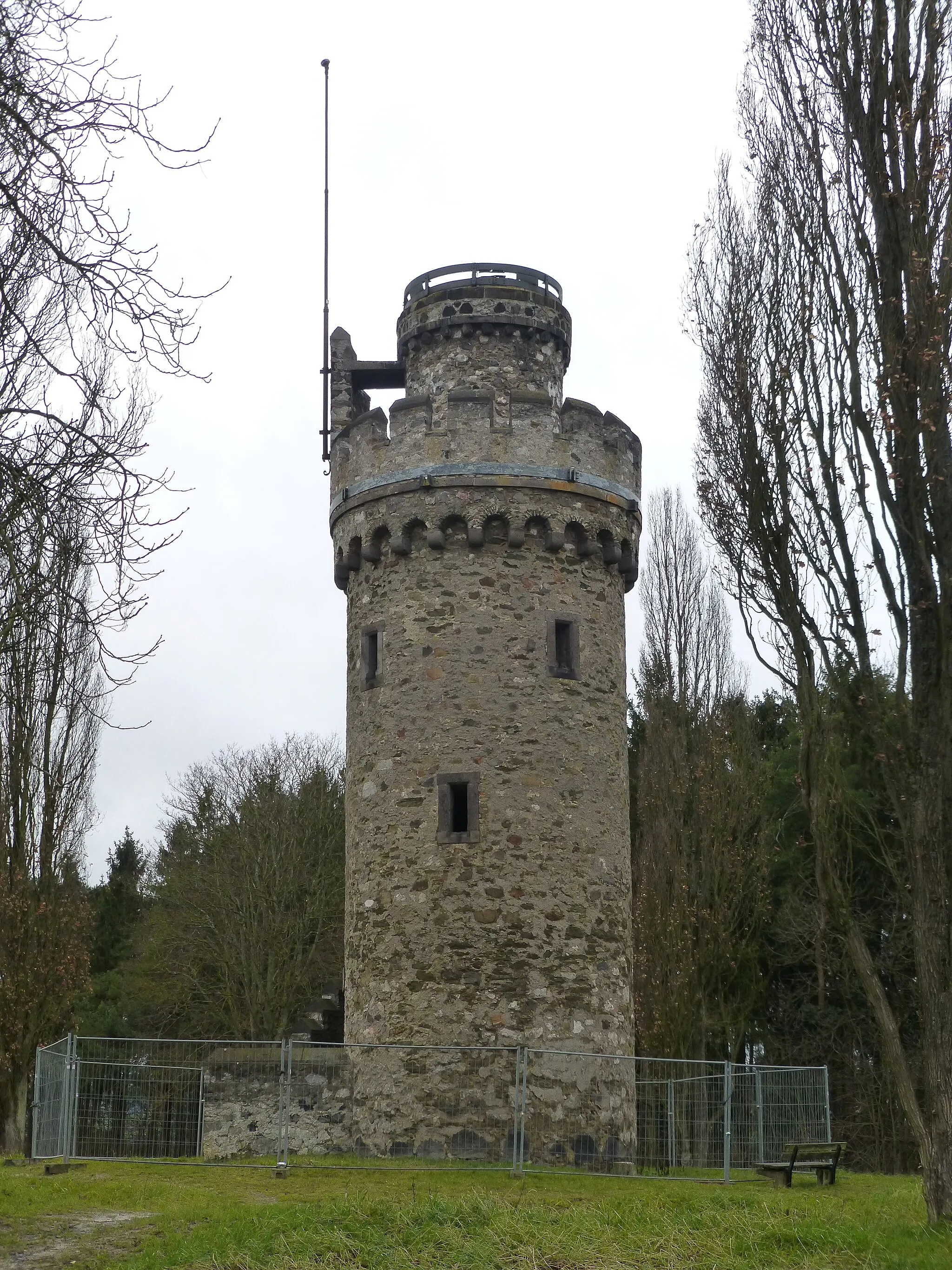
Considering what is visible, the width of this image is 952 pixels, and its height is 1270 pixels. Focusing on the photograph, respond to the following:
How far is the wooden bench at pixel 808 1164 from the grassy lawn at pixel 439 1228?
1.69 metres

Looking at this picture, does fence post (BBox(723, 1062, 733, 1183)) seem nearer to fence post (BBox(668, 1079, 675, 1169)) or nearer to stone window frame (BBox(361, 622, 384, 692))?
fence post (BBox(668, 1079, 675, 1169))

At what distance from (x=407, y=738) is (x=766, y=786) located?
13.7 meters

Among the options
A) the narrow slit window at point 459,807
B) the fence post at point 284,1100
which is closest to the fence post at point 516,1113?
the fence post at point 284,1100

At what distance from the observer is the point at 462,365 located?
1659 centimetres

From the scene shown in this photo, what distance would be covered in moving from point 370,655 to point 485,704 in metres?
1.55

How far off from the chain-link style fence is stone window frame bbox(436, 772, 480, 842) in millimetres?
2044

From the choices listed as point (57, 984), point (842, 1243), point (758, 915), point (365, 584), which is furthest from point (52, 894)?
point (842, 1243)

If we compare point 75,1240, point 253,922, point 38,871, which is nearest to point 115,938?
point 253,922

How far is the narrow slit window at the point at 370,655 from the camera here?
1557cm

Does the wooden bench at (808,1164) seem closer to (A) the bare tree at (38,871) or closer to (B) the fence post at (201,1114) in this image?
(B) the fence post at (201,1114)

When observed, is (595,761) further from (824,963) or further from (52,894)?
(824,963)

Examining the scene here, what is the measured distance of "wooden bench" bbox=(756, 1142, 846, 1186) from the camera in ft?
44.2

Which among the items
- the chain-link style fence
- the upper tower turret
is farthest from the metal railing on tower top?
the chain-link style fence

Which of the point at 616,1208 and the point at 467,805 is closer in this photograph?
the point at 616,1208
